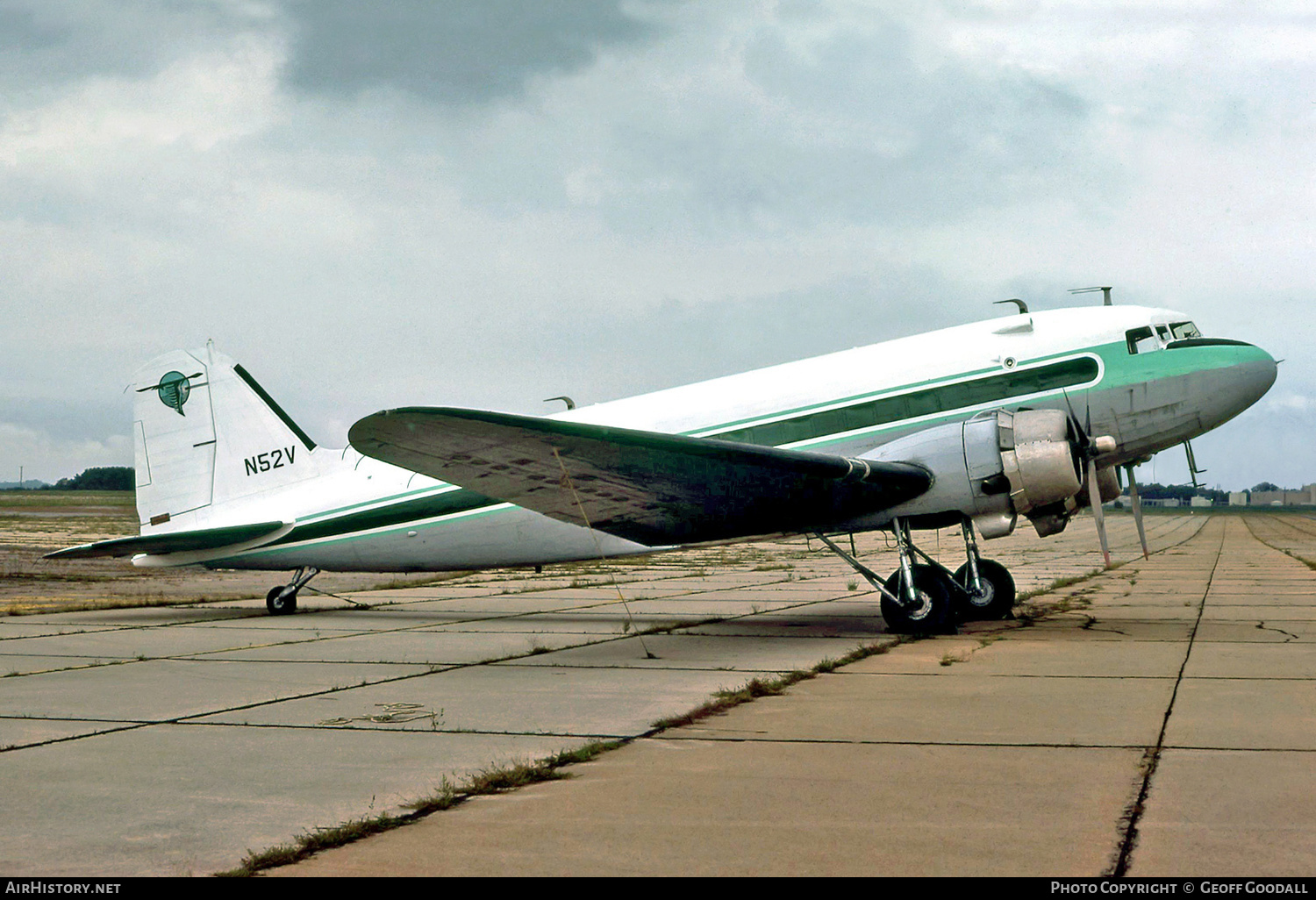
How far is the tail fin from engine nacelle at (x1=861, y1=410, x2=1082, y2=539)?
10.4 m

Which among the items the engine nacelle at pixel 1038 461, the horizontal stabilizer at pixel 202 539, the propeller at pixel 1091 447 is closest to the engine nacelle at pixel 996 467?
the engine nacelle at pixel 1038 461

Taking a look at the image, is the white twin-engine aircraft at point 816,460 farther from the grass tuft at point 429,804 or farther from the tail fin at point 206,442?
the grass tuft at point 429,804

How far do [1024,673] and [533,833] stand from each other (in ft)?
20.4

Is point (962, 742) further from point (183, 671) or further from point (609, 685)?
point (183, 671)

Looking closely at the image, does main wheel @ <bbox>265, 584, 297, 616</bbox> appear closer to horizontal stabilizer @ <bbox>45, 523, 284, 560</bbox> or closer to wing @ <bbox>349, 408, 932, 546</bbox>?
horizontal stabilizer @ <bbox>45, 523, 284, 560</bbox>

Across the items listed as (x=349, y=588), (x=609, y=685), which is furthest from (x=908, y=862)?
(x=349, y=588)

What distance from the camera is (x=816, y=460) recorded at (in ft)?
41.1

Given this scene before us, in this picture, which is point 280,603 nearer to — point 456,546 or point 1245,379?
point 456,546

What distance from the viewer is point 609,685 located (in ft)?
31.3

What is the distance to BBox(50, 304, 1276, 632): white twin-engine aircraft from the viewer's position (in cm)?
1238

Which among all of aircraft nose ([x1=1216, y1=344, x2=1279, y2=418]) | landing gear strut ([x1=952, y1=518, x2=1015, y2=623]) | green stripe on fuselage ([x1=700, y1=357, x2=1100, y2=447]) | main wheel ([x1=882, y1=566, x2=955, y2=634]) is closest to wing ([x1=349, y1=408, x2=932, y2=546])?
main wheel ([x1=882, y1=566, x2=955, y2=634])

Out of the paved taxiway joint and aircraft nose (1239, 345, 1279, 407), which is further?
aircraft nose (1239, 345, 1279, 407)

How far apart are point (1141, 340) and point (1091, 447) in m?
1.65

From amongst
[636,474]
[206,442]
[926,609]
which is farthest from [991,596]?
[206,442]
